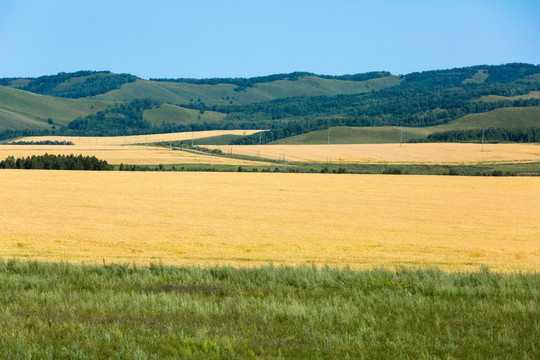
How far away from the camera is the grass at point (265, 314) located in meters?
9.48

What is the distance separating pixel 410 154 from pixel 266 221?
3441 inches

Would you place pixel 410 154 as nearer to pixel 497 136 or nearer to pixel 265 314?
pixel 497 136

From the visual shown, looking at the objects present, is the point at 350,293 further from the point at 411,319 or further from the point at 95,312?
the point at 95,312

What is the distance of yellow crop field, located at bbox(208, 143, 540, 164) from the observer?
107812 millimetres

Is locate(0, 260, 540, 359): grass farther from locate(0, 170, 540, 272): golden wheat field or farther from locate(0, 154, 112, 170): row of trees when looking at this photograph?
locate(0, 154, 112, 170): row of trees

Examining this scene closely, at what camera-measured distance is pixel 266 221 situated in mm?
34594

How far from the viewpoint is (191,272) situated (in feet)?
52.0

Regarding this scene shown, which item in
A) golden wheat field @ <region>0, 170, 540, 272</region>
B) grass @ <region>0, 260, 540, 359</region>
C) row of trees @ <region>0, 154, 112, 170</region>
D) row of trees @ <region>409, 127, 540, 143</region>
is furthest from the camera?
row of trees @ <region>409, 127, 540, 143</region>

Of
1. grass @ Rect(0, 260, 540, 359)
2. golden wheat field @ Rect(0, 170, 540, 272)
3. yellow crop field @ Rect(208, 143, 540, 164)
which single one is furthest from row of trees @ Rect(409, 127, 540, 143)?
grass @ Rect(0, 260, 540, 359)

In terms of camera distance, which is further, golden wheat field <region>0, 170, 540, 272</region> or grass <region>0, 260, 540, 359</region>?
golden wheat field <region>0, 170, 540, 272</region>

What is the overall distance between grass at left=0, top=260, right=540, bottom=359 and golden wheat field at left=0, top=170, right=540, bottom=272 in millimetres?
4771

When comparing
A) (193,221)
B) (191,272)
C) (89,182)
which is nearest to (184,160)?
(89,182)

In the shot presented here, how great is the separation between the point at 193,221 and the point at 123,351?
24745 mm

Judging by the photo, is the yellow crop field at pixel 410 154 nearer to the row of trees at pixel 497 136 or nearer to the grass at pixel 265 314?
the row of trees at pixel 497 136
